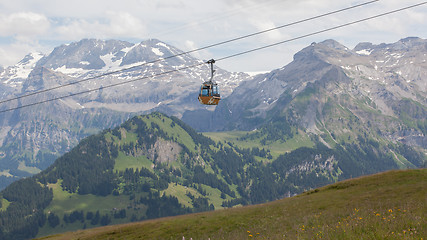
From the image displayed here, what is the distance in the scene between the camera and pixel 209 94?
6362 cm

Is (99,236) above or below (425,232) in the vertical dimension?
below

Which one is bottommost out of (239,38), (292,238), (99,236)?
(99,236)

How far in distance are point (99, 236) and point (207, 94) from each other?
28.7 metres

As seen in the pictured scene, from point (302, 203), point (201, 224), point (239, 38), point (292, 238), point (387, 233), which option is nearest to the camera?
point (387, 233)

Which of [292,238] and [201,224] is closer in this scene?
[292,238]

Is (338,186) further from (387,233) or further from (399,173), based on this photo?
(387,233)

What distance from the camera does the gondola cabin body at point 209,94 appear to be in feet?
208

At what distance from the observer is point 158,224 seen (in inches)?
2554

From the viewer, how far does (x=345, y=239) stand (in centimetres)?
2027

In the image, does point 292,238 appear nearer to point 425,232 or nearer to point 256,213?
point 425,232

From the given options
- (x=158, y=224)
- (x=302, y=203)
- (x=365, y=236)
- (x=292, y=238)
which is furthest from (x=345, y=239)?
(x=158, y=224)

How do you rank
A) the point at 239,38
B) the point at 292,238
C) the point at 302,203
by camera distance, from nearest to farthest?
the point at 292,238 → the point at 239,38 → the point at 302,203

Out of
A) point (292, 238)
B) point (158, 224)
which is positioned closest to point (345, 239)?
point (292, 238)

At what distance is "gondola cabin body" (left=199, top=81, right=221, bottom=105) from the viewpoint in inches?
2493
